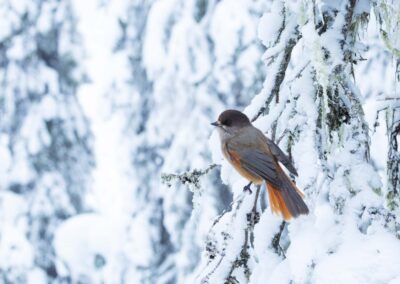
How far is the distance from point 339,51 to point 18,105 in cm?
751

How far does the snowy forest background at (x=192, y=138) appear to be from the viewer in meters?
1.97

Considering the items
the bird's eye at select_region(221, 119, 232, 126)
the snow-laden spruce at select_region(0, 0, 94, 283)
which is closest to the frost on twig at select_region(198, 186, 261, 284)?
the bird's eye at select_region(221, 119, 232, 126)

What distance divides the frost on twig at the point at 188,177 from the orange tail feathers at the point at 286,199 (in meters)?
0.23

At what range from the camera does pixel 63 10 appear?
30.3 ft

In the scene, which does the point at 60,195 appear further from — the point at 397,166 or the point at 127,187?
the point at 397,166

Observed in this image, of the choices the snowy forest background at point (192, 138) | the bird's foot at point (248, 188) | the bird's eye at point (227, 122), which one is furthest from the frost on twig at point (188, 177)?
the bird's eye at point (227, 122)

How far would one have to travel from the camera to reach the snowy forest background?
197 centimetres

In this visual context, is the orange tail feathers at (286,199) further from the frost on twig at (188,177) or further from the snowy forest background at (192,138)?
the frost on twig at (188,177)

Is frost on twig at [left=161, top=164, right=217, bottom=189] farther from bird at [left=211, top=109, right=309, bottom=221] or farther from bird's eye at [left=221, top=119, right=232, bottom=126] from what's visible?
bird's eye at [left=221, top=119, right=232, bottom=126]

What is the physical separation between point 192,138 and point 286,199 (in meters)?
4.99

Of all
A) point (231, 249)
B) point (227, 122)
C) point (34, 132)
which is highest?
point (34, 132)

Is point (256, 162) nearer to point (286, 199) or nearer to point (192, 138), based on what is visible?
point (286, 199)

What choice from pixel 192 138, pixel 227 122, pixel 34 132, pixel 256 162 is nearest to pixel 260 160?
pixel 256 162

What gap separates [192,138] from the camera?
7.12 m
